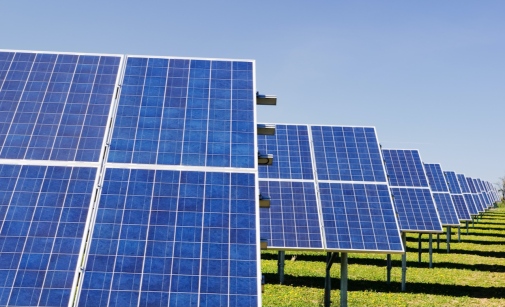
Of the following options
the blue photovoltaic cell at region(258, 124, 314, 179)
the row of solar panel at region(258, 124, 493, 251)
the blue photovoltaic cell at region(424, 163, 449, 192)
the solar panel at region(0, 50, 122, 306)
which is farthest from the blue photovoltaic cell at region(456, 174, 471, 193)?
the solar panel at region(0, 50, 122, 306)

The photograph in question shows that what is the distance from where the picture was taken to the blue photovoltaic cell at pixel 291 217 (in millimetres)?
15422

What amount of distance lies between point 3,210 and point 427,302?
18.2 m

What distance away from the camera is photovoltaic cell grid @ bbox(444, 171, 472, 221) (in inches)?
1736

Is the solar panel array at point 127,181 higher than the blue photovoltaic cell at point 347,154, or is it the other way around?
the blue photovoltaic cell at point 347,154

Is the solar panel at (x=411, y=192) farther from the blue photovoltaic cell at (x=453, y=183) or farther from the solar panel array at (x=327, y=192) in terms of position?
the blue photovoltaic cell at (x=453, y=183)

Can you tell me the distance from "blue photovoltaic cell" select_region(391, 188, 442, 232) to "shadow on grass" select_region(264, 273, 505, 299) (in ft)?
10.4

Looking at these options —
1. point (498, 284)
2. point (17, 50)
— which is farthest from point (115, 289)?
point (498, 284)

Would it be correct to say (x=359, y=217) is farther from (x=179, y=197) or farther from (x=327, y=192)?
(x=179, y=197)

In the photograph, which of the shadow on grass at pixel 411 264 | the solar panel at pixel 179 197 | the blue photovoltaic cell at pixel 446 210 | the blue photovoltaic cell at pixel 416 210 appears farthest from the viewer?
the blue photovoltaic cell at pixel 446 210

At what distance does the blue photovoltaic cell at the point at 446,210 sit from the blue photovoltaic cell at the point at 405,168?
687 centimetres

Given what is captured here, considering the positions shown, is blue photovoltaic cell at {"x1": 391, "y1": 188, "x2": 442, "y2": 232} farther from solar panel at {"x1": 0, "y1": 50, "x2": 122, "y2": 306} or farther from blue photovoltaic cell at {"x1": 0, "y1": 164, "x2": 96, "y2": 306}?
blue photovoltaic cell at {"x1": 0, "y1": 164, "x2": 96, "y2": 306}

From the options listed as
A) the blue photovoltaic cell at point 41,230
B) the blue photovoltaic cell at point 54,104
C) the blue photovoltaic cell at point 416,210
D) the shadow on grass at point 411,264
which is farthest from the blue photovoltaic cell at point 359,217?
the shadow on grass at point 411,264

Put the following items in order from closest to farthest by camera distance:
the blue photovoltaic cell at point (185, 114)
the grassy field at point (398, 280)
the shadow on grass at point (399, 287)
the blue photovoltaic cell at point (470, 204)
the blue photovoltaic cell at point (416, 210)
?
the blue photovoltaic cell at point (185, 114)
the grassy field at point (398, 280)
the blue photovoltaic cell at point (416, 210)
the shadow on grass at point (399, 287)
the blue photovoltaic cell at point (470, 204)

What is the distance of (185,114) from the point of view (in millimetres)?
9695
